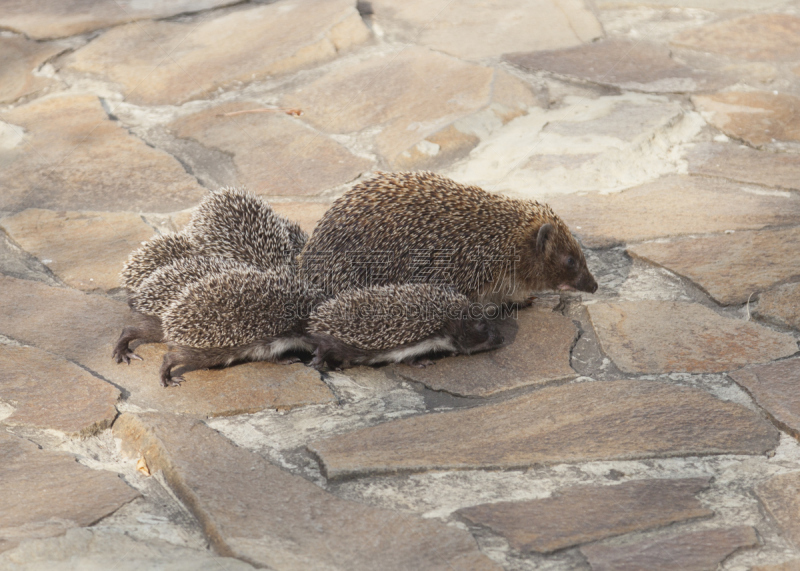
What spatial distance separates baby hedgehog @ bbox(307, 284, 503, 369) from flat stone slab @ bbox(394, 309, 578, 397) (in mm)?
85

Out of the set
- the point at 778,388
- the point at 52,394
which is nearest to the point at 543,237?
the point at 778,388

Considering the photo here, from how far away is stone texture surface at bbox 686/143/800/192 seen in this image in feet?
21.0

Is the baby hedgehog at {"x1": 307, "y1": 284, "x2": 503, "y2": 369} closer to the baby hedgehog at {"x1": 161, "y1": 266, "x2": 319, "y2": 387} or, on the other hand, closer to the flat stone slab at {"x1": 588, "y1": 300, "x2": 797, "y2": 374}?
the baby hedgehog at {"x1": 161, "y1": 266, "x2": 319, "y2": 387}

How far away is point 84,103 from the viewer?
7645 mm

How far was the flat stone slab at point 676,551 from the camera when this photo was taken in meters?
3.14

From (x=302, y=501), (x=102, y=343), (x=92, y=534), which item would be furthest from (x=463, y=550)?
(x=102, y=343)

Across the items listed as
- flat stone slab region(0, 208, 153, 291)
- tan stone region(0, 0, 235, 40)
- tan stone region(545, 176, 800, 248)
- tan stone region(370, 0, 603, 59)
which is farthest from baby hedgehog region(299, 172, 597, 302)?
tan stone region(0, 0, 235, 40)

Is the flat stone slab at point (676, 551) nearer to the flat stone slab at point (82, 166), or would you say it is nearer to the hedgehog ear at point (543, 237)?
the hedgehog ear at point (543, 237)

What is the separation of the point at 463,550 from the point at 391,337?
67.2 inches

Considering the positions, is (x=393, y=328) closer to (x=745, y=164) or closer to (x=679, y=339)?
(x=679, y=339)

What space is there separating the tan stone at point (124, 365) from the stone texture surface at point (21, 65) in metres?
3.17

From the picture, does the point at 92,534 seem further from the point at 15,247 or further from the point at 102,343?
the point at 15,247

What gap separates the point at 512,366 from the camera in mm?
4766

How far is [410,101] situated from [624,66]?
2227mm
